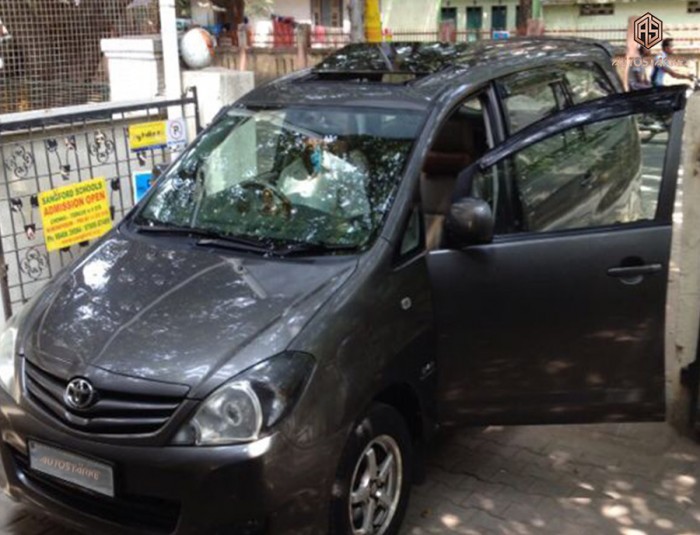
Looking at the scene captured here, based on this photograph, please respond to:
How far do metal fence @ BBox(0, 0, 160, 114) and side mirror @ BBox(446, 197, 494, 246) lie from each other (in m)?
4.48

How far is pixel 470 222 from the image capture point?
344 centimetres

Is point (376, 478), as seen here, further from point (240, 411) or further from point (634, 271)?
point (634, 271)

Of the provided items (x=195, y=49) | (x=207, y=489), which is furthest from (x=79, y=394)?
(x=195, y=49)

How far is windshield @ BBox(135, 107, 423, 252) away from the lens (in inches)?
142

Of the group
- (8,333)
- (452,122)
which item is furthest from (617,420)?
(8,333)

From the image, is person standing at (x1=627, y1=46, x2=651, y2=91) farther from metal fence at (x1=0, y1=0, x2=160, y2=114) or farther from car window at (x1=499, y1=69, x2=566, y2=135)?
car window at (x1=499, y1=69, x2=566, y2=135)

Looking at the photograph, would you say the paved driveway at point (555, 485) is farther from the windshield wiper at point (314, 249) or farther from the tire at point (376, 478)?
the windshield wiper at point (314, 249)

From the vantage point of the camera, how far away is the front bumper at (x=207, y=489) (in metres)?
2.74

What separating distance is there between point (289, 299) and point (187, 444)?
0.68m

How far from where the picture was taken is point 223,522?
2.78m

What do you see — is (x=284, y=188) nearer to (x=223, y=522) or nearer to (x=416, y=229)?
(x=416, y=229)

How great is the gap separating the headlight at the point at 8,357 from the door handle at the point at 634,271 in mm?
2560

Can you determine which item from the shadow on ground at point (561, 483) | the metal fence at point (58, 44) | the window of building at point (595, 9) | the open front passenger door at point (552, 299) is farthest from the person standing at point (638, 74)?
the window of building at point (595, 9)

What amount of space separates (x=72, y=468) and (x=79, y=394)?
11.0 inches
